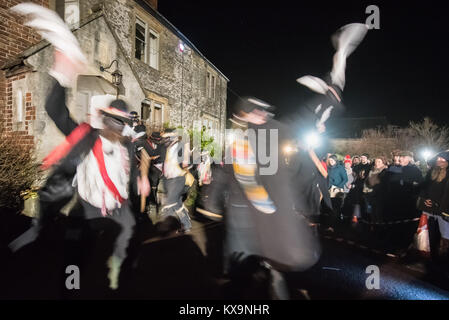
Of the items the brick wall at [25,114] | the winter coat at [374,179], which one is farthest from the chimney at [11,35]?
the winter coat at [374,179]

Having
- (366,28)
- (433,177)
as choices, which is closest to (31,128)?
(366,28)

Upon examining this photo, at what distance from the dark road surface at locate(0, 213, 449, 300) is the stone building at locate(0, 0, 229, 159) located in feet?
7.33

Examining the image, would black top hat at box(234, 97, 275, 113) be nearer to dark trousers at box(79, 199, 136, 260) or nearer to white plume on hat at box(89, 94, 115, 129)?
white plume on hat at box(89, 94, 115, 129)

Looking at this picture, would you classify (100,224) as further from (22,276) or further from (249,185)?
(249,185)

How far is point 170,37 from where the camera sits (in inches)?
562

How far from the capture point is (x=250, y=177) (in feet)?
8.95

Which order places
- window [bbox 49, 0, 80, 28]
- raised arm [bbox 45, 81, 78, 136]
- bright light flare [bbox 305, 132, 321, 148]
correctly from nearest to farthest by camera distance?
raised arm [bbox 45, 81, 78, 136] < bright light flare [bbox 305, 132, 321, 148] < window [bbox 49, 0, 80, 28]

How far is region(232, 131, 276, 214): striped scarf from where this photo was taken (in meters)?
2.71

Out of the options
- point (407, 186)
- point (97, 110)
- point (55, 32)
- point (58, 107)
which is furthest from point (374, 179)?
point (55, 32)

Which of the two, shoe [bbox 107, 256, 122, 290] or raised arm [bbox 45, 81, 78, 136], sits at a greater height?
raised arm [bbox 45, 81, 78, 136]

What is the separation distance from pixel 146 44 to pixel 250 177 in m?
12.0

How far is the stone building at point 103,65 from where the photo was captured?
19.5 ft

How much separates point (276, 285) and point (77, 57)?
3.22m

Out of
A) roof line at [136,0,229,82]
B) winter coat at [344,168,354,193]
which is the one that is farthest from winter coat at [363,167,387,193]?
roof line at [136,0,229,82]
